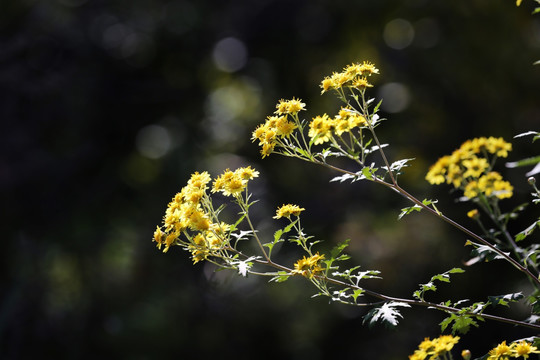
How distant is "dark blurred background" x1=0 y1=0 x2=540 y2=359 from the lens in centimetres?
545

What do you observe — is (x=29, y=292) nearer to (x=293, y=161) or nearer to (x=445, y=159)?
(x=293, y=161)

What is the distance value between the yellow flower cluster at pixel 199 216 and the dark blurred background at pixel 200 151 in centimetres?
371

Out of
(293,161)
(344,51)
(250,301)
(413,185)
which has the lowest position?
(250,301)

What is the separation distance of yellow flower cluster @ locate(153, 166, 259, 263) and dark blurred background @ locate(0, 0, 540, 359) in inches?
146

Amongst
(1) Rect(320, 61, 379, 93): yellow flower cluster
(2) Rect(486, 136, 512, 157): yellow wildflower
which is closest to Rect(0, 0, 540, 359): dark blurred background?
(1) Rect(320, 61, 379, 93): yellow flower cluster

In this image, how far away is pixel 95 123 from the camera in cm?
593

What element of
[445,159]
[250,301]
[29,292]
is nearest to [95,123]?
[29,292]

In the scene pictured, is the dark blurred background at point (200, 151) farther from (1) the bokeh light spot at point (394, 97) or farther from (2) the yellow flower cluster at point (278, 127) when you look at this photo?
(2) the yellow flower cluster at point (278, 127)

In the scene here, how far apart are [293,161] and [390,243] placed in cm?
126

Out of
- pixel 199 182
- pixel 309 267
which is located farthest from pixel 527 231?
pixel 199 182

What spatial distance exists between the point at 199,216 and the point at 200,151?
15.4 ft

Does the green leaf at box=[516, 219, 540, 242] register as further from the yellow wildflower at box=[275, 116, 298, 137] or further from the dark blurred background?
the dark blurred background

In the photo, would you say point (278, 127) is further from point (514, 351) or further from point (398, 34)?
point (398, 34)

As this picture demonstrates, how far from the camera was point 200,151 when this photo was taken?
6.17 meters
